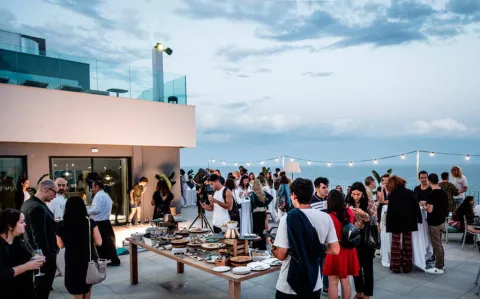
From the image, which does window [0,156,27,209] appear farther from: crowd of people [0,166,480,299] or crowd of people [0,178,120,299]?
crowd of people [0,178,120,299]

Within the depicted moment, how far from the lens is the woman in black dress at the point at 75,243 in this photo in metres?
3.50

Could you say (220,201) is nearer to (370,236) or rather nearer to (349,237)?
(370,236)

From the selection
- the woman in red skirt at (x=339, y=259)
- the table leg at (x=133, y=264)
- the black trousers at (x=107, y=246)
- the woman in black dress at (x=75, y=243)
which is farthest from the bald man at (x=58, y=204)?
the woman in red skirt at (x=339, y=259)

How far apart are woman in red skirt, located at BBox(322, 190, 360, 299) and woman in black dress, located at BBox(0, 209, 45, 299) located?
2.71m

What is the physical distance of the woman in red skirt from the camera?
3318 mm

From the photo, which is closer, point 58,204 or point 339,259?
point 339,259

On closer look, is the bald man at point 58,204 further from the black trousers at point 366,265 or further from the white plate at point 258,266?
the black trousers at point 366,265

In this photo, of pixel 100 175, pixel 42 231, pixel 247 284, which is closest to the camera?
pixel 42 231

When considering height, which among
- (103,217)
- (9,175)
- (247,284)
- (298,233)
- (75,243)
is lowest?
(247,284)

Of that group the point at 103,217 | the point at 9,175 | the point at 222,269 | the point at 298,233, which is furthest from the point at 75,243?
the point at 9,175

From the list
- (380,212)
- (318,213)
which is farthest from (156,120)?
(318,213)

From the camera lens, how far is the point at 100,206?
592 centimetres

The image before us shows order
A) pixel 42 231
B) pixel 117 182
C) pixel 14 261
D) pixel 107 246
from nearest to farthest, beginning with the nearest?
1. pixel 14 261
2. pixel 42 231
3. pixel 107 246
4. pixel 117 182

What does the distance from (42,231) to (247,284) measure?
2.94m
